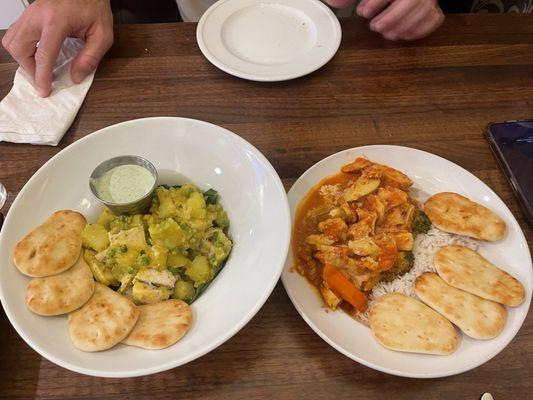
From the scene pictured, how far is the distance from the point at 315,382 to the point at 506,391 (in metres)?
0.59

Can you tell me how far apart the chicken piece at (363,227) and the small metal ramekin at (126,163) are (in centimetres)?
74

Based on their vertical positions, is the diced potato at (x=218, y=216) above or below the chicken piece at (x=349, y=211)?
→ above

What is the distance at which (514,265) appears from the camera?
159 cm

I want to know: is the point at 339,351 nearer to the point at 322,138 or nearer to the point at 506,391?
the point at 506,391

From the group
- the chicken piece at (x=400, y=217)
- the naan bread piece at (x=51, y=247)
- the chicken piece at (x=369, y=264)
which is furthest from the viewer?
the chicken piece at (x=400, y=217)

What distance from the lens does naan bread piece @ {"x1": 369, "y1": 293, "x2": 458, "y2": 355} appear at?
1.35 m

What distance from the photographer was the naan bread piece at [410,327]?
135 cm

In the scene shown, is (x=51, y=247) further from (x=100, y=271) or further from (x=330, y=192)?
(x=330, y=192)

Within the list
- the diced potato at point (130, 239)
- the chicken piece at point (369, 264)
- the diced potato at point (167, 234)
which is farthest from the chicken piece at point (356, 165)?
the diced potato at point (130, 239)

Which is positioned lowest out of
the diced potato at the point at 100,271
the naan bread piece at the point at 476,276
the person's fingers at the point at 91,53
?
the naan bread piece at the point at 476,276

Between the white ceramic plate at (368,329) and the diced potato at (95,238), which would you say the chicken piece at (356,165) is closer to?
the white ceramic plate at (368,329)

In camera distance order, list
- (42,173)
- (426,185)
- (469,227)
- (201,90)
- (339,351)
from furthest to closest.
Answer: (201,90)
(426,185)
(469,227)
(42,173)
(339,351)

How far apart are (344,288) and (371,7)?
1634 millimetres

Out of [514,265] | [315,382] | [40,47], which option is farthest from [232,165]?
[40,47]
